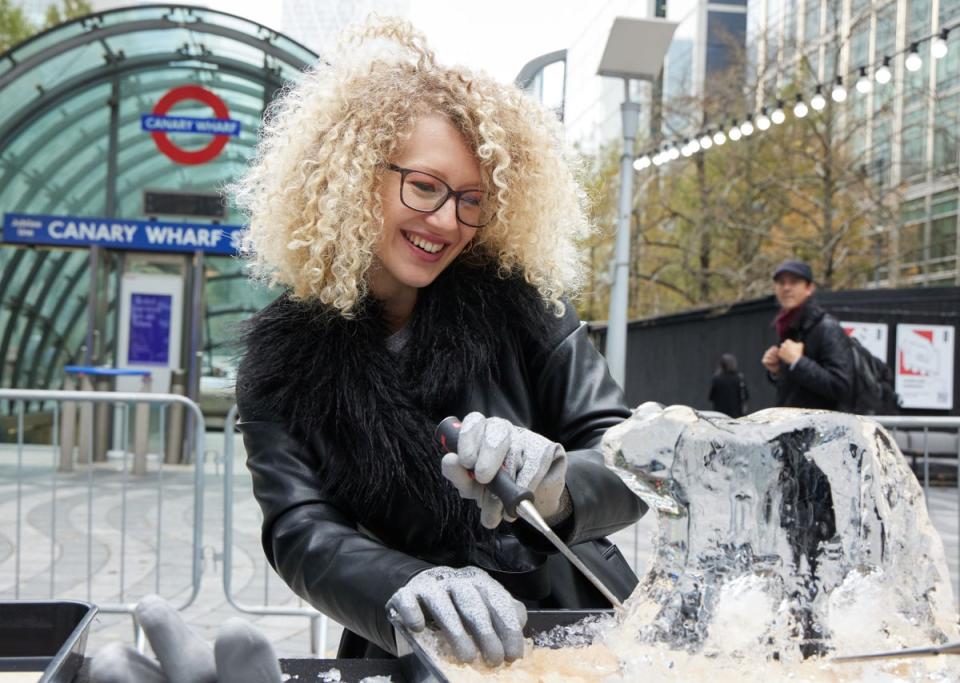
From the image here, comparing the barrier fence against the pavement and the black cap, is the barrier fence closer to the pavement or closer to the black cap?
the pavement

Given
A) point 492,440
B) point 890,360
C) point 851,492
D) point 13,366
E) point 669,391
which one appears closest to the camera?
point 851,492

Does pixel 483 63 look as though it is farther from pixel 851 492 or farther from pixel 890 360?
pixel 890 360

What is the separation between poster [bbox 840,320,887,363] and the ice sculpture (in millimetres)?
12999

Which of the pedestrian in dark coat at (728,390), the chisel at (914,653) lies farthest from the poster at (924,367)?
the chisel at (914,653)

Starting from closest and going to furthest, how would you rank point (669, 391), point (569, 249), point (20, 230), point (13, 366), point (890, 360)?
point (569, 249) → point (20, 230) → point (890, 360) → point (13, 366) → point (669, 391)

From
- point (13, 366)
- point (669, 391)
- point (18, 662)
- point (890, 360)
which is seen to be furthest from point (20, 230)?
point (669, 391)

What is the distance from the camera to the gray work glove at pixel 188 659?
3.28 feet

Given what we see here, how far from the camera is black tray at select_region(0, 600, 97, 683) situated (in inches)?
48.2

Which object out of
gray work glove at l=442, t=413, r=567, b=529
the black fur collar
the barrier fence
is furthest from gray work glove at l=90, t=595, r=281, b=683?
the barrier fence

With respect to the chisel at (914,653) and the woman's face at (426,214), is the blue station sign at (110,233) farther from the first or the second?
the chisel at (914,653)

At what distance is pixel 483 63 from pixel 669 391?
22.1m

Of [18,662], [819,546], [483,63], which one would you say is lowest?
[18,662]

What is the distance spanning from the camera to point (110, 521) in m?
5.62

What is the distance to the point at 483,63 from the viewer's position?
2111 millimetres
